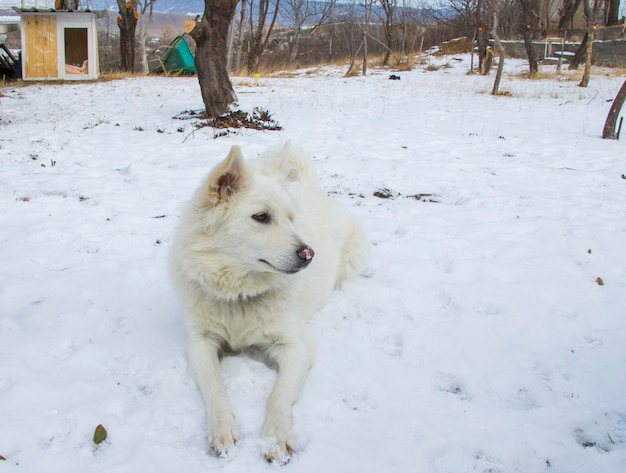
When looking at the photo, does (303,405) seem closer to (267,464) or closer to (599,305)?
(267,464)

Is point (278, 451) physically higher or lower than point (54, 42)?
lower

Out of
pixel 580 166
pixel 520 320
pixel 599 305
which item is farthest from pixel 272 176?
pixel 580 166

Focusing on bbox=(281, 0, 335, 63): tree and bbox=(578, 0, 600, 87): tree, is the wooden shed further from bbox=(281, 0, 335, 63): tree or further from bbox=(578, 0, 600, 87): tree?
bbox=(281, 0, 335, 63): tree

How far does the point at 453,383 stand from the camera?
239cm

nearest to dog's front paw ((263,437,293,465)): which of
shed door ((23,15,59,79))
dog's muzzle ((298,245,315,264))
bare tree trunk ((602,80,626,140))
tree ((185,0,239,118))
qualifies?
dog's muzzle ((298,245,315,264))

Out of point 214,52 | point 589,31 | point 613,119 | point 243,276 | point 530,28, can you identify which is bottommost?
point 243,276

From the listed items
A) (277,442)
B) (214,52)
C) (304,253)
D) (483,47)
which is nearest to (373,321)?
(304,253)

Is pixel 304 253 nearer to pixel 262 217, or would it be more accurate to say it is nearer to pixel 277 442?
pixel 262 217

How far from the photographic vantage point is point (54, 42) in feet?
45.5

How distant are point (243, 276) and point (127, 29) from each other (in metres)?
18.9

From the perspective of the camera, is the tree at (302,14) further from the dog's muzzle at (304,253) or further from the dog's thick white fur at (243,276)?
the dog's muzzle at (304,253)

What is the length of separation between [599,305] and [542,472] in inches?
65.3

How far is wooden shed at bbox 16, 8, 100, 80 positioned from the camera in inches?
535

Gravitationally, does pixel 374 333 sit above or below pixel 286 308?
below
